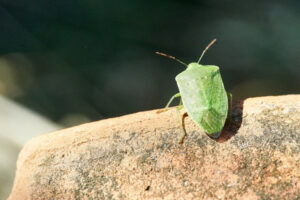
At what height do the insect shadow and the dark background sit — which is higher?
the dark background

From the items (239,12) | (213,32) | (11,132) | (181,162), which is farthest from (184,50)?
(181,162)

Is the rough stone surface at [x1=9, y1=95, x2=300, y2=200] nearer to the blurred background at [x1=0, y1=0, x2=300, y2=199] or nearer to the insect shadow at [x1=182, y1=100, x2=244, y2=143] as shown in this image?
the insect shadow at [x1=182, y1=100, x2=244, y2=143]

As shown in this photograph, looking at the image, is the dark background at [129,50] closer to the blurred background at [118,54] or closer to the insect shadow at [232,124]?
the blurred background at [118,54]

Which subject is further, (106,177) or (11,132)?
(11,132)

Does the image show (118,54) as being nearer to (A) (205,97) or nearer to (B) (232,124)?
(A) (205,97)

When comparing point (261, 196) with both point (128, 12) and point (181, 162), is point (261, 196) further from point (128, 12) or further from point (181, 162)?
point (128, 12)

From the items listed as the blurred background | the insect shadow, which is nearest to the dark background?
the blurred background

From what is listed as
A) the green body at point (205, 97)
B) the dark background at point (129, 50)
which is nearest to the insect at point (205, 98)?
the green body at point (205, 97)
